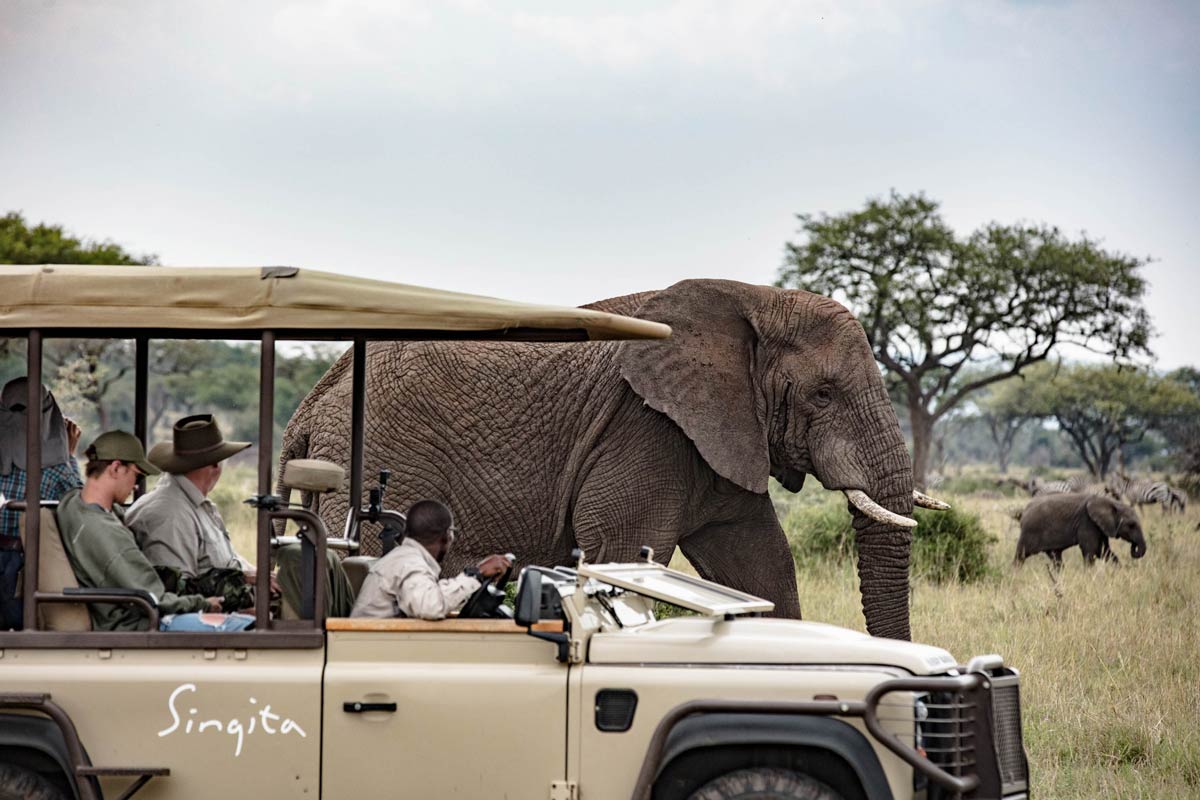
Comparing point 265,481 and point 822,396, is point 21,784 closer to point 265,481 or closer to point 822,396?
point 265,481

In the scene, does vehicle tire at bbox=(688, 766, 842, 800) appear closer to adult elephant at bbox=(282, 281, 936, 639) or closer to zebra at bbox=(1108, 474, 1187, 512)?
adult elephant at bbox=(282, 281, 936, 639)

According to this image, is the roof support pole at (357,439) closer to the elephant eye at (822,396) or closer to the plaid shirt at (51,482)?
the plaid shirt at (51,482)

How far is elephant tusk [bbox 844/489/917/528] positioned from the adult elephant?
0.7 inches

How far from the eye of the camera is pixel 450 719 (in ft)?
17.3

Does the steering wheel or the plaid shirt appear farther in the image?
the plaid shirt

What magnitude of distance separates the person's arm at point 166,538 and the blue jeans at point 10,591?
19.0 inches

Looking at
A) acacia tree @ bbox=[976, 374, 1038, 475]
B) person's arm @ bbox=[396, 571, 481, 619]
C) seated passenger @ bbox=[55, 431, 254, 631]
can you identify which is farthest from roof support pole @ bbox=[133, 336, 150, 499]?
acacia tree @ bbox=[976, 374, 1038, 475]

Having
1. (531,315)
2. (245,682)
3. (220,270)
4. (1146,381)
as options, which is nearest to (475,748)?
(245,682)

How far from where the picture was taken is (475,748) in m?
5.25

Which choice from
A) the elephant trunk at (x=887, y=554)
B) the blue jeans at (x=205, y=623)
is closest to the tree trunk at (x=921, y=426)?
the elephant trunk at (x=887, y=554)

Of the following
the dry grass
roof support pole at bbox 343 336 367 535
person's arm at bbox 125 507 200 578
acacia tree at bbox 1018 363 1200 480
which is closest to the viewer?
person's arm at bbox 125 507 200 578

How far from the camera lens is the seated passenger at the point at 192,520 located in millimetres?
6133

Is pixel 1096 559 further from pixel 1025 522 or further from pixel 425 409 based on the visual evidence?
pixel 425 409

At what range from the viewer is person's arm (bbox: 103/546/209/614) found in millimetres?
5641
